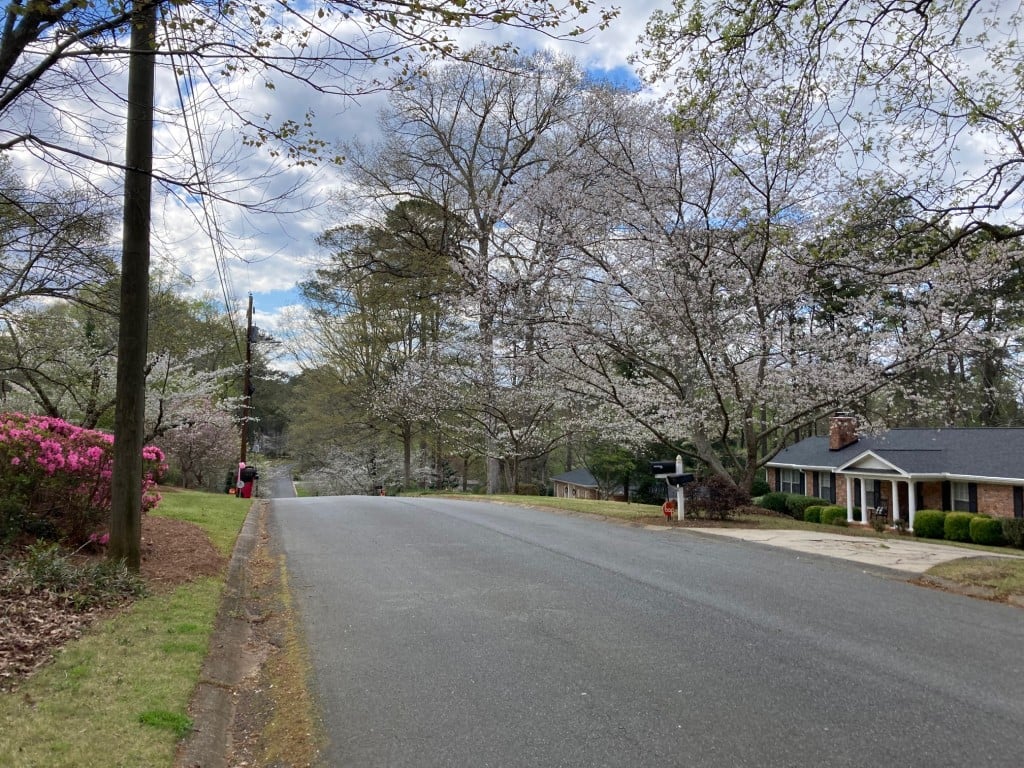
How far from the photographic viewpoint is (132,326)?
23.2 feet

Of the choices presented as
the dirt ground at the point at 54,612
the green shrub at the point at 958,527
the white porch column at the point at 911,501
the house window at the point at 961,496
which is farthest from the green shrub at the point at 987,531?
the dirt ground at the point at 54,612

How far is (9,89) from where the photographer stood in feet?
18.9

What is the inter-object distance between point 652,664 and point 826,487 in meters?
29.0

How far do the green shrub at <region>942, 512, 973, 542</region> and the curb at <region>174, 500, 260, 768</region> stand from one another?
21.9m

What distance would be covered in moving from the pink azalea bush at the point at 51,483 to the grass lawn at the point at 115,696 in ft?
7.15

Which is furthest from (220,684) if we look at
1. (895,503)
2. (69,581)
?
(895,503)

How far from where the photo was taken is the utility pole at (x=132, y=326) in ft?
23.0

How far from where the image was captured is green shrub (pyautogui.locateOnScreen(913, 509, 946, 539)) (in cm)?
2322

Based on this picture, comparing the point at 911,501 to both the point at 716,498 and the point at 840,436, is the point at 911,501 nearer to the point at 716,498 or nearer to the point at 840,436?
the point at 840,436

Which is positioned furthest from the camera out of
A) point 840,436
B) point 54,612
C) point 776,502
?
point 776,502

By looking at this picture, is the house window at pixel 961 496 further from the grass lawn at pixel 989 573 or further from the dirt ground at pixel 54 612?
the dirt ground at pixel 54 612

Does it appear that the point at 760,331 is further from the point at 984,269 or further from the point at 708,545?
the point at 708,545

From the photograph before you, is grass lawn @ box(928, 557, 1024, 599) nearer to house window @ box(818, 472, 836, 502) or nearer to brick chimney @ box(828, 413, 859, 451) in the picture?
brick chimney @ box(828, 413, 859, 451)

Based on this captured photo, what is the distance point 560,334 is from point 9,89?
11.7 meters
